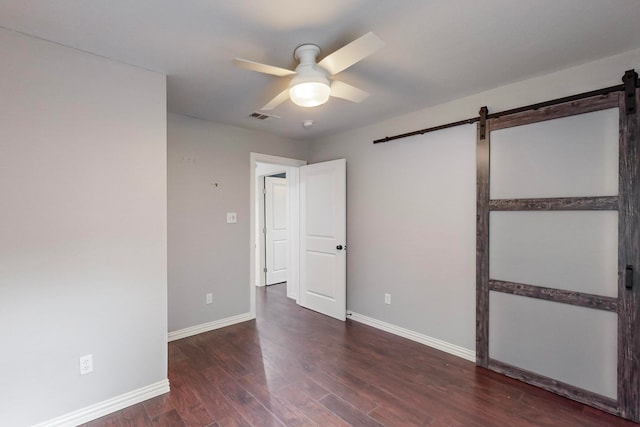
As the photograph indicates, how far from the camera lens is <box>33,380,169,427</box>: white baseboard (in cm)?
188

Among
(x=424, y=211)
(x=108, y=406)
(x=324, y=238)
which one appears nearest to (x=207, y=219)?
(x=324, y=238)

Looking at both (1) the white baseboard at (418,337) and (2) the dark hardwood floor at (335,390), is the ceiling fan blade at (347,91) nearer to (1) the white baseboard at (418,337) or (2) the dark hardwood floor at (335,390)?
(2) the dark hardwood floor at (335,390)

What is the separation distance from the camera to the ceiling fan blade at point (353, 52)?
1.41 m

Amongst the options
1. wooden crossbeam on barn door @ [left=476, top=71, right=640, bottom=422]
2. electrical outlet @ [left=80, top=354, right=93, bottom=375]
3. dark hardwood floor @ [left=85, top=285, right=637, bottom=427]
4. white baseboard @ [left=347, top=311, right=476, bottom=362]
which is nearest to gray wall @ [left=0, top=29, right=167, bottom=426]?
electrical outlet @ [left=80, top=354, right=93, bottom=375]

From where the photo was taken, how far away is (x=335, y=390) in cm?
231

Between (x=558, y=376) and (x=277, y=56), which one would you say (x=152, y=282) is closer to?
(x=277, y=56)

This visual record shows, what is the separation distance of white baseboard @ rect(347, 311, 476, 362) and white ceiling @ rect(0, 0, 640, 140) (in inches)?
96.2

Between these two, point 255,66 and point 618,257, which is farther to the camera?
point 618,257

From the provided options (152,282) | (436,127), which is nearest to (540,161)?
(436,127)

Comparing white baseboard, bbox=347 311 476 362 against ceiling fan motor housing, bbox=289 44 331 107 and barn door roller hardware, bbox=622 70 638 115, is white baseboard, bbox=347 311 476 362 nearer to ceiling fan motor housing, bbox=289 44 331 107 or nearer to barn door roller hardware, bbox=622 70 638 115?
barn door roller hardware, bbox=622 70 638 115

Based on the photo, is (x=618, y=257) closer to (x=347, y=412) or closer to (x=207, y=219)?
(x=347, y=412)

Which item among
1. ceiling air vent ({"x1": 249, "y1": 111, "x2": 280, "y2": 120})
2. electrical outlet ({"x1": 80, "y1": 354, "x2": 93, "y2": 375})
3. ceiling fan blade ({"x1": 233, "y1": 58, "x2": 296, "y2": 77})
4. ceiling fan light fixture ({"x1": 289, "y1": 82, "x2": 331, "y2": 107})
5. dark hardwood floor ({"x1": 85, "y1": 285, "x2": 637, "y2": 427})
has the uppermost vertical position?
ceiling air vent ({"x1": 249, "y1": 111, "x2": 280, "y2": 120})

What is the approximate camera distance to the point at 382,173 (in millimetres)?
3521

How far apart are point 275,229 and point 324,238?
1910 mm
